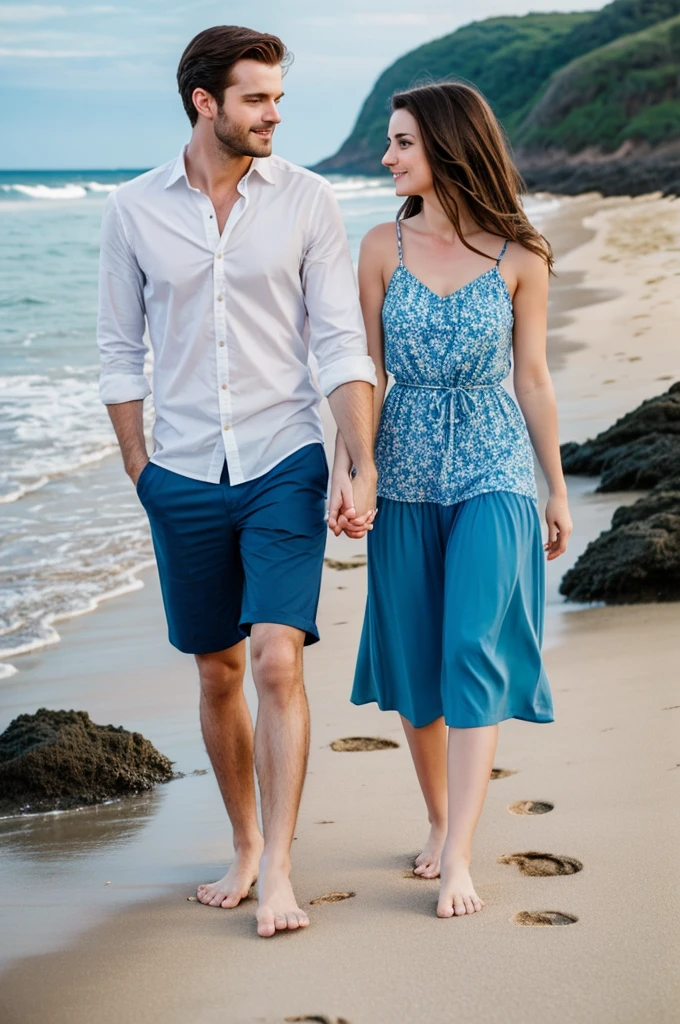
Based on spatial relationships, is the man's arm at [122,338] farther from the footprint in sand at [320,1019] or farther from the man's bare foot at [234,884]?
the footprint in sand at [320,1019]

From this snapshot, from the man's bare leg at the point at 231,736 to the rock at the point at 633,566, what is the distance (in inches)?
85.5

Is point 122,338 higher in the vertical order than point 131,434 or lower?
higher

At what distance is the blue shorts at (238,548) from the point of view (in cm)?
297

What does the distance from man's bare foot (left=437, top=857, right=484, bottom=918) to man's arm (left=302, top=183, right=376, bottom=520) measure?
0.82m

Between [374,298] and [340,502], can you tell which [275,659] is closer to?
[340,502]

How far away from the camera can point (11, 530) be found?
23.9 ft

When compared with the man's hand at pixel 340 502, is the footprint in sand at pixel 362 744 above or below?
below

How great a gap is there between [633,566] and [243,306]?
2461 millimetres

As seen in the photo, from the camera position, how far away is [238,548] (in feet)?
10.3

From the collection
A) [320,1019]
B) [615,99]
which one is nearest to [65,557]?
[320,1019]

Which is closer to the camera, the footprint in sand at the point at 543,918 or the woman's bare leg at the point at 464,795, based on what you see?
the footprint in sand at the point at 543,918

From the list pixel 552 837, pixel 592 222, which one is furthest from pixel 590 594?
pixel 592 222

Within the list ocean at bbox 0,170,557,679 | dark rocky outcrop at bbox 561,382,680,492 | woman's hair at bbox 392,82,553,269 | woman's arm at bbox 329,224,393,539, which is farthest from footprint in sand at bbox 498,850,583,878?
dark rocky outcrop at bbox 561,382,680,492

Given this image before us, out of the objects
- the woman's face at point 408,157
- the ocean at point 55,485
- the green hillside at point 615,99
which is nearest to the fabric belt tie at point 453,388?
the woman's face at point 408,157
